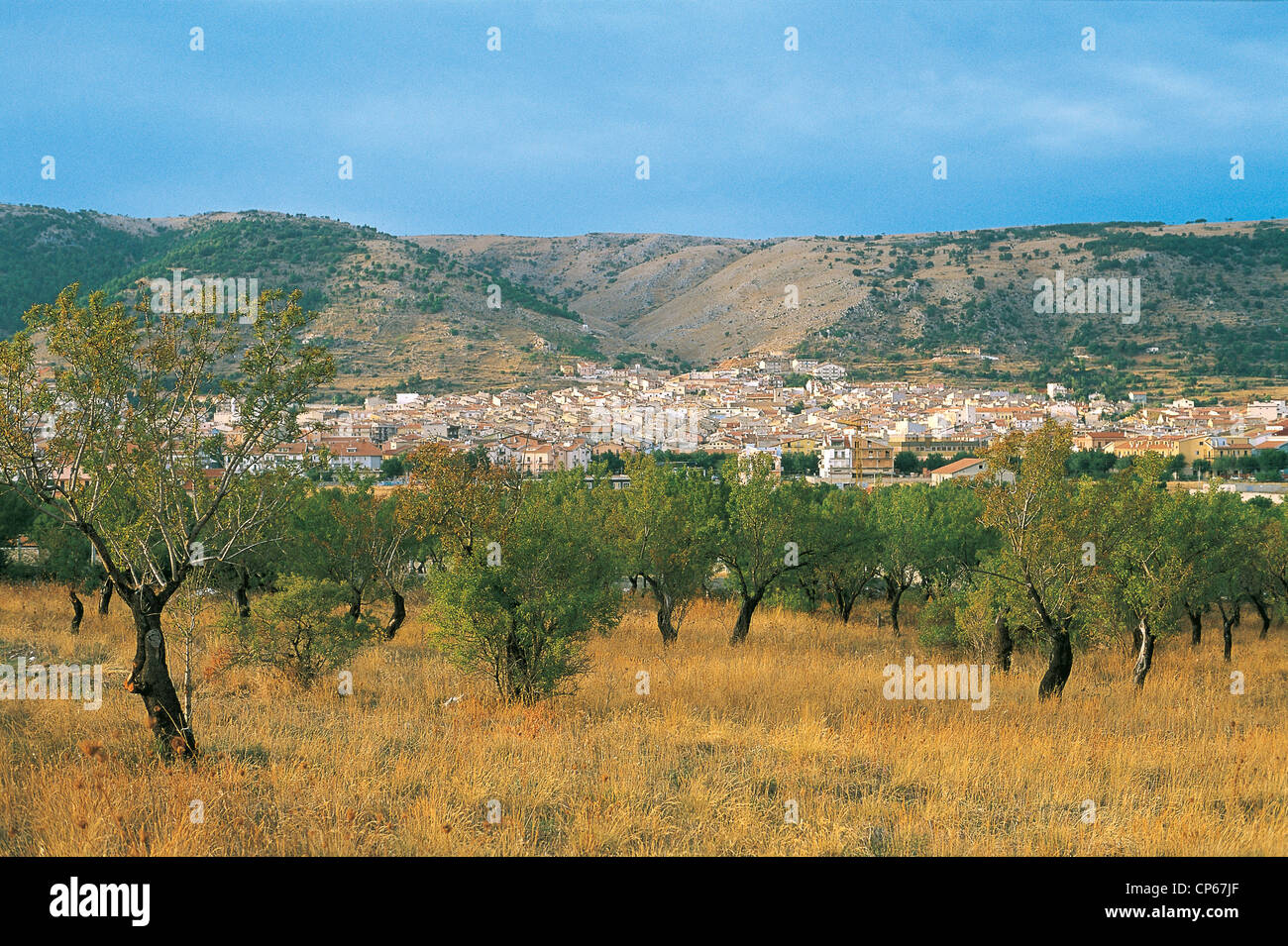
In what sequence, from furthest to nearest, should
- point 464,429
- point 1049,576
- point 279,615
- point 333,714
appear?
point 464,429
point 1049,576
point 279,615
point 333,714

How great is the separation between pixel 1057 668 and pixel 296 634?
39.8 ft

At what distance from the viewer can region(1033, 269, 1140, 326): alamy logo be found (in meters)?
138

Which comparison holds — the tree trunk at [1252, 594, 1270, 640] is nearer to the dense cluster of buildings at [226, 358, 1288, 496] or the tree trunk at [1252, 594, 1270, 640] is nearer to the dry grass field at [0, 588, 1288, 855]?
the dry grass field at [0, 588, 1288, 855]

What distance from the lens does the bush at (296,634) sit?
12.2 meters

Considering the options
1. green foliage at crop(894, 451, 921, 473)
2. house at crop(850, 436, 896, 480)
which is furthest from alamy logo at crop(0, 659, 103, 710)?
green foliage at crop(894, 451, 921, 473)

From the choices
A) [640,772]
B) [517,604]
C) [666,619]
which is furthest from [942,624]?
[640,772]

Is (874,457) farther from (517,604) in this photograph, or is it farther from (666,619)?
(517,604)

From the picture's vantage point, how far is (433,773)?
7.42m

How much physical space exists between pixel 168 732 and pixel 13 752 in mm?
1909

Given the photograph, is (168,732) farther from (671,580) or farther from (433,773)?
(671,580)

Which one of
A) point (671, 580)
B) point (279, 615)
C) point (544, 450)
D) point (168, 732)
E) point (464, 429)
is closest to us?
point (168, 732)

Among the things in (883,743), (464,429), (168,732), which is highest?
(464,429)
